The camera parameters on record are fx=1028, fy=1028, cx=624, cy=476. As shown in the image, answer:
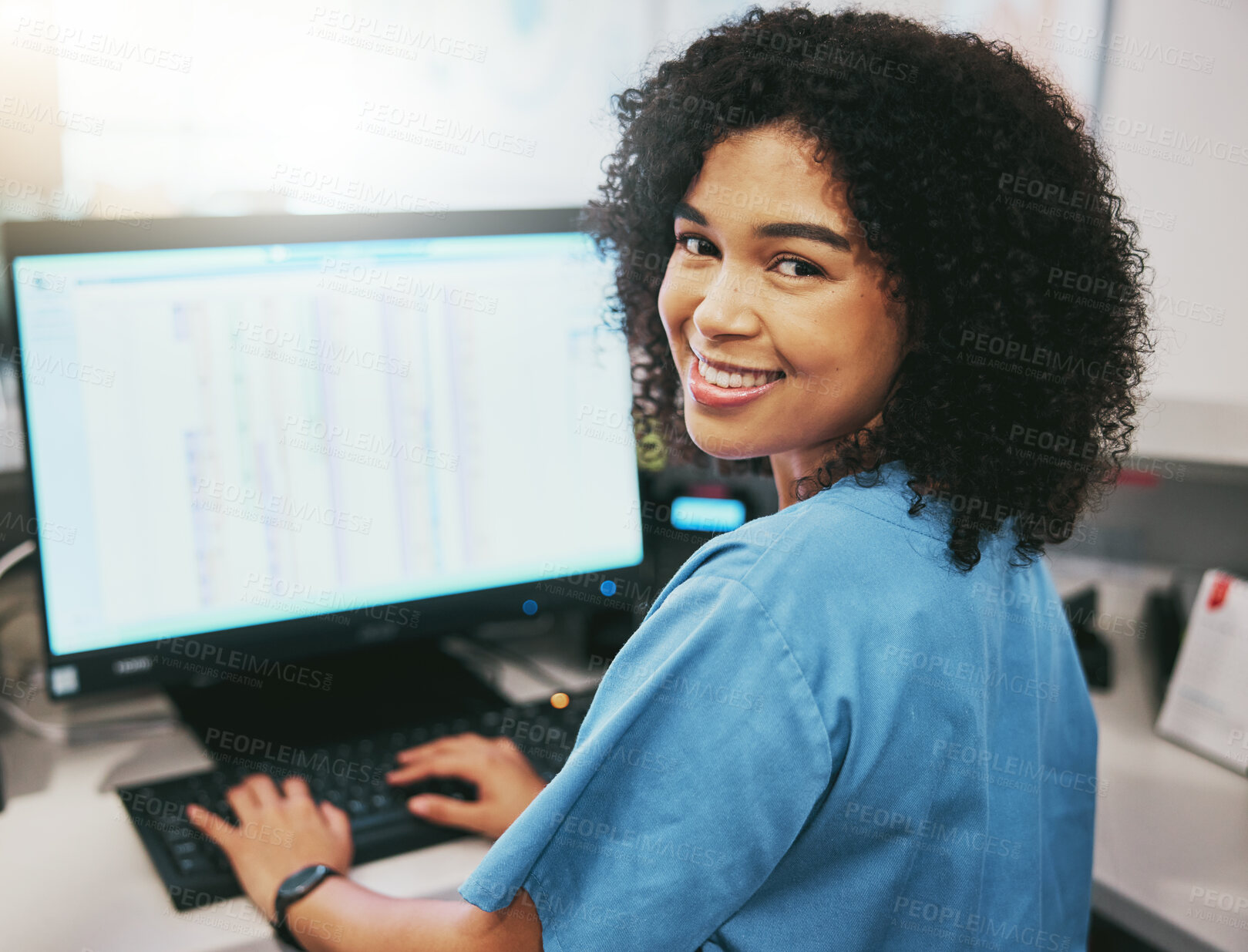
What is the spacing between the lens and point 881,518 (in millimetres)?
662

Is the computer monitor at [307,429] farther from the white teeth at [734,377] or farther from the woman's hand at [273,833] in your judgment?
the white teeth at [734,377]

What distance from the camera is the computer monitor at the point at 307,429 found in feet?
2.84

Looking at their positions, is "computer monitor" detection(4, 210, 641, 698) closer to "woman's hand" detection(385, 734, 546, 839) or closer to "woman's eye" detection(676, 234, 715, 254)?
"woman's hand" detection(385, 734, 546, 839)

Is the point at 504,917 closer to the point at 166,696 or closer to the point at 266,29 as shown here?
the point at 166,696

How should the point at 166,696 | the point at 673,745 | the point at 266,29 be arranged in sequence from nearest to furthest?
the point at 673,745, the point at 166,696, the point at 266,29

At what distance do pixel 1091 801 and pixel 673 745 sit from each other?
1.49ft

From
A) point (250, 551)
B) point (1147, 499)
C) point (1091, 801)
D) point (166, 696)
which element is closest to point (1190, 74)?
point (1147, 499)

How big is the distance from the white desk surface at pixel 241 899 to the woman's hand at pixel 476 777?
0.9 inches

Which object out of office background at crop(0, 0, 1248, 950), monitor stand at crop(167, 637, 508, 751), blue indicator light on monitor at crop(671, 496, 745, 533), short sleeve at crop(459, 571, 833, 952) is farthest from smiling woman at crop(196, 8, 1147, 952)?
office background at crop(0, 0, 1248, 950)

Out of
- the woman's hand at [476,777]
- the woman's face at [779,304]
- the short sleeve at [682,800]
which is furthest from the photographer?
the woman's hand at [476,777]

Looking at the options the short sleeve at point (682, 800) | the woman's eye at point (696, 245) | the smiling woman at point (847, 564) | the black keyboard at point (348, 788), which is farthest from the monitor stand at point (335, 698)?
the woman's eye at point (696, 245)

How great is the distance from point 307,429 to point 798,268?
490 millimetres

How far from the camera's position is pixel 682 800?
579 millimetres

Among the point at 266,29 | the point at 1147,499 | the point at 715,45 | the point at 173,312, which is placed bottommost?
the point at 1147,499
